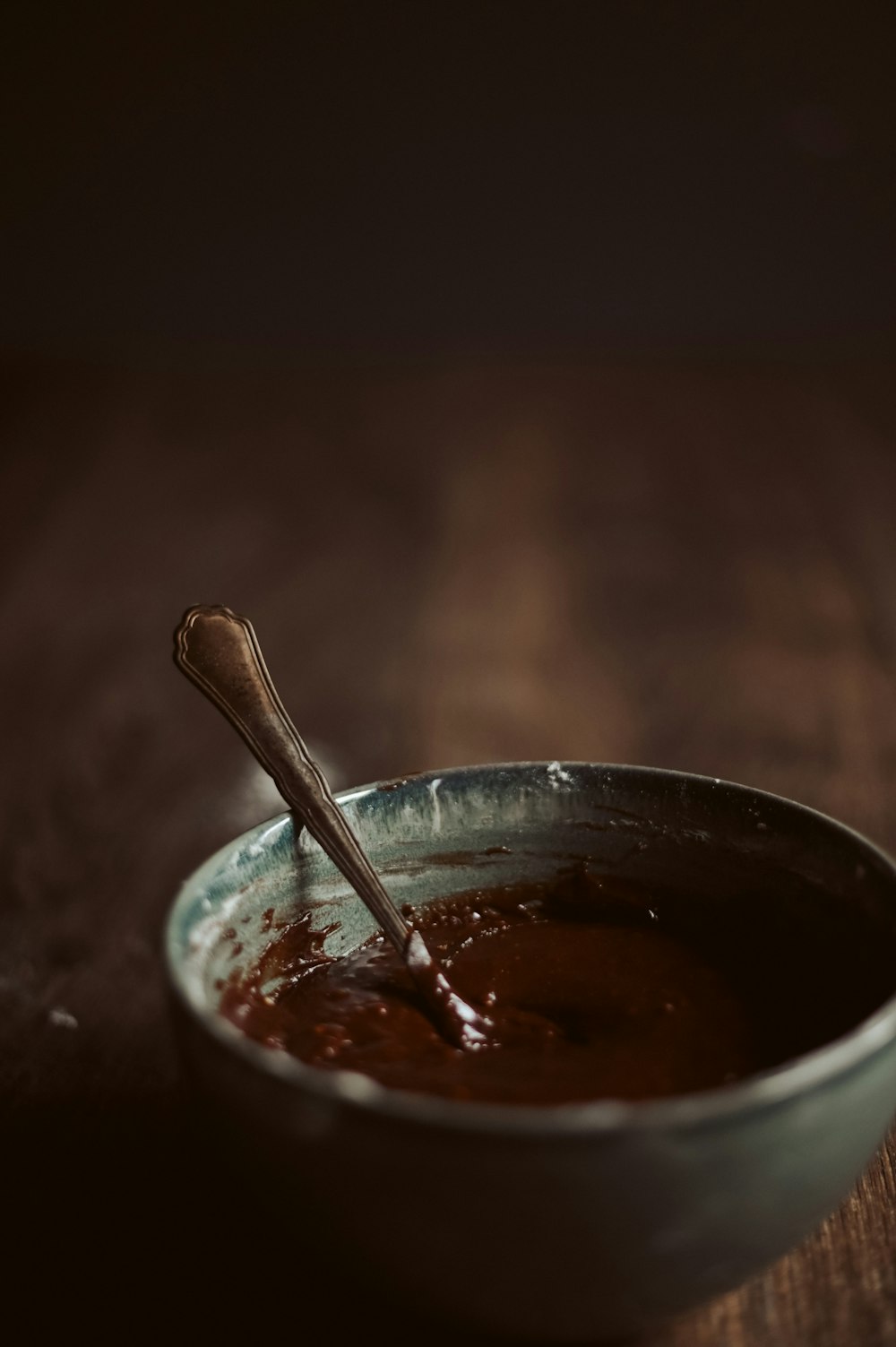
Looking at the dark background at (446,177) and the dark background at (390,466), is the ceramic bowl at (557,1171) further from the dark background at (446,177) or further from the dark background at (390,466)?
the dark background at (446,177)

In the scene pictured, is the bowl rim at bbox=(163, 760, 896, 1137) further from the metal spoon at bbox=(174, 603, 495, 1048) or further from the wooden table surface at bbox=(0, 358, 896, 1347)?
the metal spoon at bbox=(174, 603, 495, 1048)

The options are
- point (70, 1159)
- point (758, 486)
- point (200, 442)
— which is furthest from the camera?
point (200, 442)

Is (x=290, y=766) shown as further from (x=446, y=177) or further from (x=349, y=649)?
(x=446, y=177)

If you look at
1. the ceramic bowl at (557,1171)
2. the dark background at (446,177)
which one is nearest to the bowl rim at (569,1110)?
the ceramic bowl at (557,1171)

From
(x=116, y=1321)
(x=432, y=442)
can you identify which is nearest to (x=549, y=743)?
(x=116, y=1321)

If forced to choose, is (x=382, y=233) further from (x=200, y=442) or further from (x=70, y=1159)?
(x=70, y=1159)

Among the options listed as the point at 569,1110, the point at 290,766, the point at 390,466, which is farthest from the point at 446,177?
the point at 569,1110
